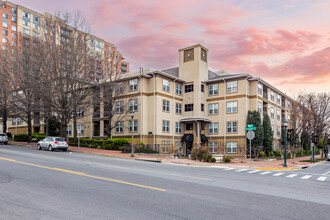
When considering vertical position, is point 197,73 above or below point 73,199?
above

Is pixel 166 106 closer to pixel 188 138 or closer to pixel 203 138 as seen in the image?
pixel 188 138

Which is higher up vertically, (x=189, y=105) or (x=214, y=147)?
(x=189, y=105)

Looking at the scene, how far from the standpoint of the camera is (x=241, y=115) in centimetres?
4031

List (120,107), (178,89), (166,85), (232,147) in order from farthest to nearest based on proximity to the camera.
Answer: (178,89)
(166,85)
(232,147)
(120,107)

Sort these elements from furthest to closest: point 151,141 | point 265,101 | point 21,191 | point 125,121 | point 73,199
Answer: point 265,101, point 125,121, point 151,141, point 21,191, point 73,199

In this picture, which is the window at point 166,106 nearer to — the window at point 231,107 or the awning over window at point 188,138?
the awning over window at point 188,138

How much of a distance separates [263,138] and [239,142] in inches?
148

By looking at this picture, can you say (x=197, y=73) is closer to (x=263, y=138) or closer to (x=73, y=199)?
(x=263, y=138)

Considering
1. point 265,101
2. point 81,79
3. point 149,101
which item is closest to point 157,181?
point 81,79

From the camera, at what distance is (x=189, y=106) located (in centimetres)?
4325

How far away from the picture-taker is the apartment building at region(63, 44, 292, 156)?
130 ft

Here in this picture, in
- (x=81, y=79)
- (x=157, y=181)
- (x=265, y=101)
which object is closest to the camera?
(x=157, y=181)

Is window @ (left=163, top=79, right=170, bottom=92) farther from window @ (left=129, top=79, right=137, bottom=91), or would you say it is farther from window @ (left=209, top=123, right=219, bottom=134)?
window @ (left=209, top=123, right=219, bottom=134)

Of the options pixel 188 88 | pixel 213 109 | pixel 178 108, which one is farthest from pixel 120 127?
pixel 213 109
